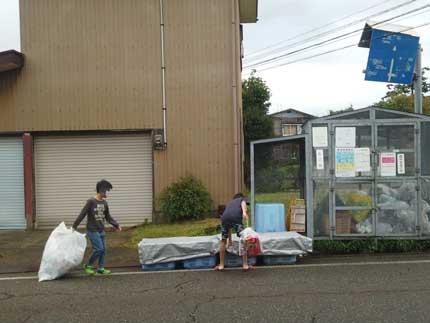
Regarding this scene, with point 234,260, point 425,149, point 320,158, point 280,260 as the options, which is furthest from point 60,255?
point 425,149

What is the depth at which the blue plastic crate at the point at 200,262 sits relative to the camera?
30.6 feet

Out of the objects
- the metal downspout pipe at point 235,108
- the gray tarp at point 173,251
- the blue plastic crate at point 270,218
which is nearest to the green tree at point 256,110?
the metal downspout pipe at point 235,108

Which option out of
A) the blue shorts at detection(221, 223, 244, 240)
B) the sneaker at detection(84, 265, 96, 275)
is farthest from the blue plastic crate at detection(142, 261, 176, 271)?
the blue shorts at detection(221, 223, 244, 240)

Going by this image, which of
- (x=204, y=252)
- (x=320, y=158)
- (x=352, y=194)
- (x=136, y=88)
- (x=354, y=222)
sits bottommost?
(x=204, y=252)

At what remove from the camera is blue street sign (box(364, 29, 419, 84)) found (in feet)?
43.5

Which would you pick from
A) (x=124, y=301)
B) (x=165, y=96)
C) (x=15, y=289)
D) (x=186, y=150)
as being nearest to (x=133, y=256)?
(x=15, y=289)

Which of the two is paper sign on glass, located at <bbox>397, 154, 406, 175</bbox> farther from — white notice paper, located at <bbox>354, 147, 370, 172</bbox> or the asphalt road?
the asphalt road

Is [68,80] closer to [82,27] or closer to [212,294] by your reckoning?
[82,27]

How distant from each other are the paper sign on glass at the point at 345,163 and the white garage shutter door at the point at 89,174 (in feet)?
21.4

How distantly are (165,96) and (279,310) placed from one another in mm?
9632

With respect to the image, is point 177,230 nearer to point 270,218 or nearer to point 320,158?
point 270,218

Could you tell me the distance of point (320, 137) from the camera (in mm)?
10445

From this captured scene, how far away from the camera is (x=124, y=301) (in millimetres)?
6992

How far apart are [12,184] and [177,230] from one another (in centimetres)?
557
